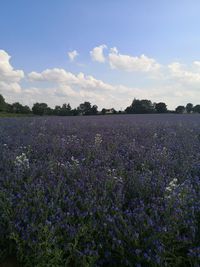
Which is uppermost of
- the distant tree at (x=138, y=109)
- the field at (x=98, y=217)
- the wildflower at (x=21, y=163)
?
the distant tree at (x=138, y=109)

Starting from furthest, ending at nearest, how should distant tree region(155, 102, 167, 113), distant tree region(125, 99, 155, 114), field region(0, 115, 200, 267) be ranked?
distant tree region(155, 102, 167, 113) → distant tree region(125, 99, 155, 114) → field region(0, 115, 200, 267)

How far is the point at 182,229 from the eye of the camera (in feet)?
8.17

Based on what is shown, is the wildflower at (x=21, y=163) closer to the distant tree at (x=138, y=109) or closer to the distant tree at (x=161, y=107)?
the distant tree at (x=138, y=109)

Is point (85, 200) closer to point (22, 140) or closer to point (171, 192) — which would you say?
point (171, 192)

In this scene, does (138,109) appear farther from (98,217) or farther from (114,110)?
(98,217)

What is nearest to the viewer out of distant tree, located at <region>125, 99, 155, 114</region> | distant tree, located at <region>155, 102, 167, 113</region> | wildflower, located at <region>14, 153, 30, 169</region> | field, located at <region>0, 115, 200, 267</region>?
field, located at <region>0, 115, 200, 267</region>

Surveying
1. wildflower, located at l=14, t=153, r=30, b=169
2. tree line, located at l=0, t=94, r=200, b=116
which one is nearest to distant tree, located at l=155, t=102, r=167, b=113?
tree line, located at l=0, t=94, r=200, b=116

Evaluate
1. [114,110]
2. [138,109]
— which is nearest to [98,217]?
[138,109]

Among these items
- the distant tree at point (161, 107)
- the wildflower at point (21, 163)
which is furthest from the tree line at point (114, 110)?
the wildflower at point (21, 163)

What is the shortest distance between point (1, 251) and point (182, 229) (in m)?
1.48

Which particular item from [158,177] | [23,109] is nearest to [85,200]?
[158,177]

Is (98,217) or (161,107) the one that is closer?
(98,217)

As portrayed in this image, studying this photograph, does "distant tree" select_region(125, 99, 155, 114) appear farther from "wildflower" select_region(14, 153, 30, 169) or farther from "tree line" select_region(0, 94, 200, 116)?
"wildflower" select_region(14, 153, 30, 169)

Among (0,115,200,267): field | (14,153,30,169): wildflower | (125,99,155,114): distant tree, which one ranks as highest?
(125,99,155,114): distant tree
